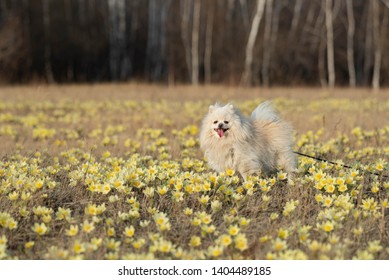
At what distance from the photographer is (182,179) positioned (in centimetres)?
545

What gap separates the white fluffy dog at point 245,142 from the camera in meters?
5.82

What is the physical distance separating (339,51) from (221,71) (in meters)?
8.91

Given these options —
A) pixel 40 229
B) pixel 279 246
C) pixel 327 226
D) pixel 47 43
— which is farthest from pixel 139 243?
pixel 47 43

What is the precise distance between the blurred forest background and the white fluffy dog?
23.7 meters

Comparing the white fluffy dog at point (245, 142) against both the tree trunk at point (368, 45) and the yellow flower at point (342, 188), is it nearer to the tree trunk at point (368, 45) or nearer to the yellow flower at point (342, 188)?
the yellow flower at point (342, 188)

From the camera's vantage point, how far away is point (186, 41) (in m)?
31.9

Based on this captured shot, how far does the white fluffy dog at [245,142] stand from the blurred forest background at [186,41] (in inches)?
934

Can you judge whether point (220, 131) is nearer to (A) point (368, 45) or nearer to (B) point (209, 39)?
(B) point (209, 39)

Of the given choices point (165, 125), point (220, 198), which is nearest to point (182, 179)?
point (220, 198)

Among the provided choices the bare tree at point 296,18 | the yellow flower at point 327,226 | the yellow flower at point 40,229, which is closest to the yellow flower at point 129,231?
the yellow flower at point 40,229

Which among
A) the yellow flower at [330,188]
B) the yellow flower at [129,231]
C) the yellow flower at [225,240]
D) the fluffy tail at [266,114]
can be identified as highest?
the fluffy tail at [266,114]

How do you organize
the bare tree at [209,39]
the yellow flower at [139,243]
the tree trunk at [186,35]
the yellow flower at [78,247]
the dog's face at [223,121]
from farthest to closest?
the tree trunk at [186,35], the bare tree at [209,39], the dog's face at [223,121], the yellow flower at [139,243], the yellow flower at [78,247]
